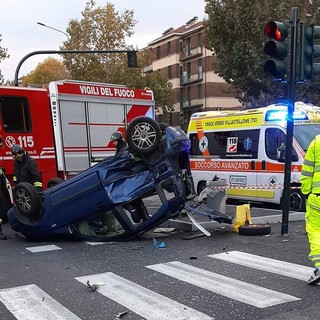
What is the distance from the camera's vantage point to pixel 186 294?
15.4 ft

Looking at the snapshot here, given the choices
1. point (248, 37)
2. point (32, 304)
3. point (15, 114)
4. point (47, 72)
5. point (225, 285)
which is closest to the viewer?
point (32, 304)

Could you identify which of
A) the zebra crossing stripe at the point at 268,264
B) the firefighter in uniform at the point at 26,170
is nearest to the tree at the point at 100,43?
the firefighter in uniform at the point at 26,170

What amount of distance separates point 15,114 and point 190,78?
49.4m

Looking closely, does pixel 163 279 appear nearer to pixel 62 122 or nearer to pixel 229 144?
pixel 62 122

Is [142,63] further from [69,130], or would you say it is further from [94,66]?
[69,130]

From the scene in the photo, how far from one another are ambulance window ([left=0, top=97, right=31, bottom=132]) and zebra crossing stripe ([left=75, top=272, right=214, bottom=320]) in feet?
18.3

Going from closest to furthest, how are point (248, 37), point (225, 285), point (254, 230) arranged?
point (225, 285)
point (254, 230)
point (248, 37)

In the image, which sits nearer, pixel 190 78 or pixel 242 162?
pixel 242 162

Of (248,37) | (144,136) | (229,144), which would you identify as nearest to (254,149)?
(229,144)

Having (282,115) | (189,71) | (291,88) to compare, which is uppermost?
(189,71)

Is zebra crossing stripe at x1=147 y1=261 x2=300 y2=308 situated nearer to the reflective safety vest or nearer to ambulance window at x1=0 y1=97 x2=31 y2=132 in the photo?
the reflective safety vest

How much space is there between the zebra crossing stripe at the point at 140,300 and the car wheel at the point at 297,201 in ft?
19.7

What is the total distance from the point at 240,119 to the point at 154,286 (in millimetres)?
7610

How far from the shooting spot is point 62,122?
10.9 metres
